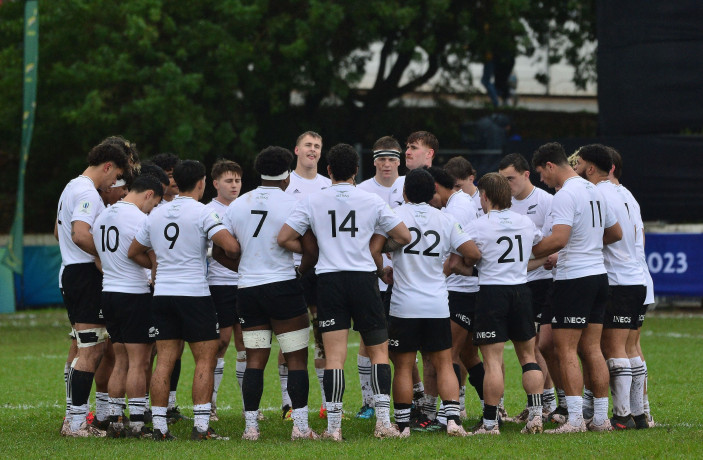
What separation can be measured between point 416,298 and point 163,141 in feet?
47.7

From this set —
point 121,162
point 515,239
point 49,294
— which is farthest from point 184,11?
point 515,239

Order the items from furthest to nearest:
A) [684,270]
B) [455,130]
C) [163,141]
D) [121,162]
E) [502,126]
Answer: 1. [455,130]
2. [502,126]
3. [163,141]
4. [684,270]
5. [121,162]

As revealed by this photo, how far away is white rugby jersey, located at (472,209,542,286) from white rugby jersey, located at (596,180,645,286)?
833 millimetres

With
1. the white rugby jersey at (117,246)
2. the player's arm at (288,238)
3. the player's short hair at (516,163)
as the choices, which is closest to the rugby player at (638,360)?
the player's short hair at (516,163)

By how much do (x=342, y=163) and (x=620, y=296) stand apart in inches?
108

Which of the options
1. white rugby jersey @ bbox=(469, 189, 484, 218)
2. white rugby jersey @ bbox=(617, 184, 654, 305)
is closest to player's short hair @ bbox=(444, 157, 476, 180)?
white rugby jersey @ bbox=(469, 189, 484, 218)

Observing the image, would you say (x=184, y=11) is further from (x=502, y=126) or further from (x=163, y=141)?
(x=502, y=126)

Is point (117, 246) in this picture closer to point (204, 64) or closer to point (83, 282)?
point (83, 282)

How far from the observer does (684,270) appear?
2045 centimetres

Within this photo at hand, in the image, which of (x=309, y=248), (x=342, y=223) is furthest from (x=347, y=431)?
(x=342, y=223)

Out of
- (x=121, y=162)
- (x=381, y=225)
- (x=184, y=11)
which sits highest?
(x=184, y=11)

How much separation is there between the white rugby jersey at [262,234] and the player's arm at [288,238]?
0.08m

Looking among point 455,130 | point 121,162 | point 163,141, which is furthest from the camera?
point 455,130

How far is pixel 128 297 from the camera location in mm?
9062
